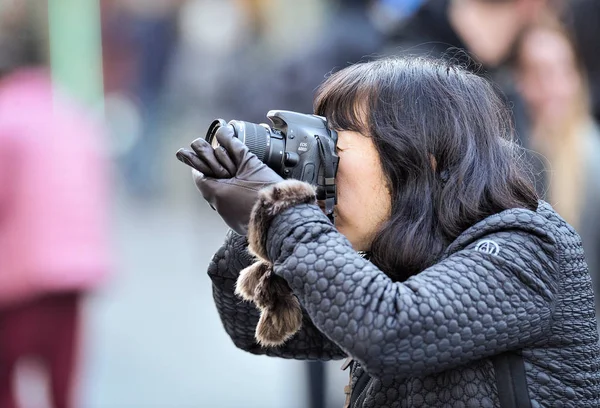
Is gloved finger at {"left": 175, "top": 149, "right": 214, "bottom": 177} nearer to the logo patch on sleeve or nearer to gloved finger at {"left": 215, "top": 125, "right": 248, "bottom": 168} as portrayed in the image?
gloved finger at {"left": 215, "top": 125, "right": 248, "bottom": 168}

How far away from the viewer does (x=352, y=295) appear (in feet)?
5.61

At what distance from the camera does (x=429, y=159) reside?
196 centimetres

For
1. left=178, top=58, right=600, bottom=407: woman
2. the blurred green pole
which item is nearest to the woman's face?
left=178, top=58, right=600, bottom=407: woman

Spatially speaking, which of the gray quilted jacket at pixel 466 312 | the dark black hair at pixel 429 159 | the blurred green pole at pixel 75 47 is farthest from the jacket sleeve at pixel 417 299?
the blurred green pole at pixel 75 47

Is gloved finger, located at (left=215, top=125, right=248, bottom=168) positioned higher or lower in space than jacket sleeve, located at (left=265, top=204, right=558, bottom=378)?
higher

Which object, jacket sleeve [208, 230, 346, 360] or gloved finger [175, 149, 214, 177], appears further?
jacket sleeve [208, 230, 346, 360]

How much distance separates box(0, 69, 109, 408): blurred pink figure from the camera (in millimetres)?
3465

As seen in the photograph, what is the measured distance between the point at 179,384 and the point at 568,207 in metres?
2.29

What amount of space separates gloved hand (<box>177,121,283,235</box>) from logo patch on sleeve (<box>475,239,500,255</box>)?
0.41 meters

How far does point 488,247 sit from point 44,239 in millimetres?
2120

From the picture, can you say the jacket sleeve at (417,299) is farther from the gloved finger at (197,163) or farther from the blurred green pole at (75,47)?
the blurred green pole at (75,47)

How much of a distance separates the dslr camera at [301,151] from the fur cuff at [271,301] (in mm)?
182

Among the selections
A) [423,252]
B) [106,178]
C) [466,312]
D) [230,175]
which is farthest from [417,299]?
[106,178]

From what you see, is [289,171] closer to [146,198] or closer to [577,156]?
[577,156]
